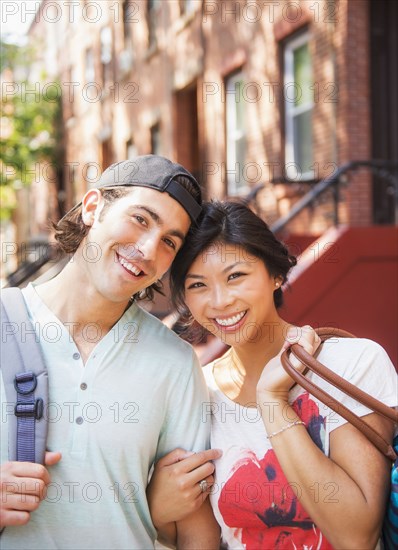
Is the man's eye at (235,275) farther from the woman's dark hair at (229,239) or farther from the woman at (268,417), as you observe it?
the woman's dark hair at (229,239)

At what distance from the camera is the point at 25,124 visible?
80.7ft

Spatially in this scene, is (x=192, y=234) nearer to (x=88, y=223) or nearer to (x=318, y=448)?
(x=88, y=223)

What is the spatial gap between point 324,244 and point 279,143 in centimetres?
488

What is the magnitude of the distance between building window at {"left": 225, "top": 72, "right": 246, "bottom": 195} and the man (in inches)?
363

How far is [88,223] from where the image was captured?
123 inches

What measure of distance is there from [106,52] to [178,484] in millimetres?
20198

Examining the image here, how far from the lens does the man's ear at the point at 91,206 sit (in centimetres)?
309

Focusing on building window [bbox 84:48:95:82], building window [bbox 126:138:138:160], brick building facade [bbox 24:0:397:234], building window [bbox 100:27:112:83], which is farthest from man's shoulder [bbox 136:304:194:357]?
building window [bbox 84:48:95:82]

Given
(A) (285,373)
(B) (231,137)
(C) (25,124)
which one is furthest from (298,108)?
(C) (25,124)

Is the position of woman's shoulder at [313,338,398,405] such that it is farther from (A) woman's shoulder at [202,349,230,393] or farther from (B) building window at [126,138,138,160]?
(B) building window at [126,138,138,160]

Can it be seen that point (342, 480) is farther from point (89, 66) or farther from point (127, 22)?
point (89, 66)

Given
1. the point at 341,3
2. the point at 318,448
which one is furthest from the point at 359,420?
the point at 341,3

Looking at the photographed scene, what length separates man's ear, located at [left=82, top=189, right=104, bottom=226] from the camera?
10.1 feet

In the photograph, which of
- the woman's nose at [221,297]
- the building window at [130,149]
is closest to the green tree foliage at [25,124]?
the building window at [130,149]
